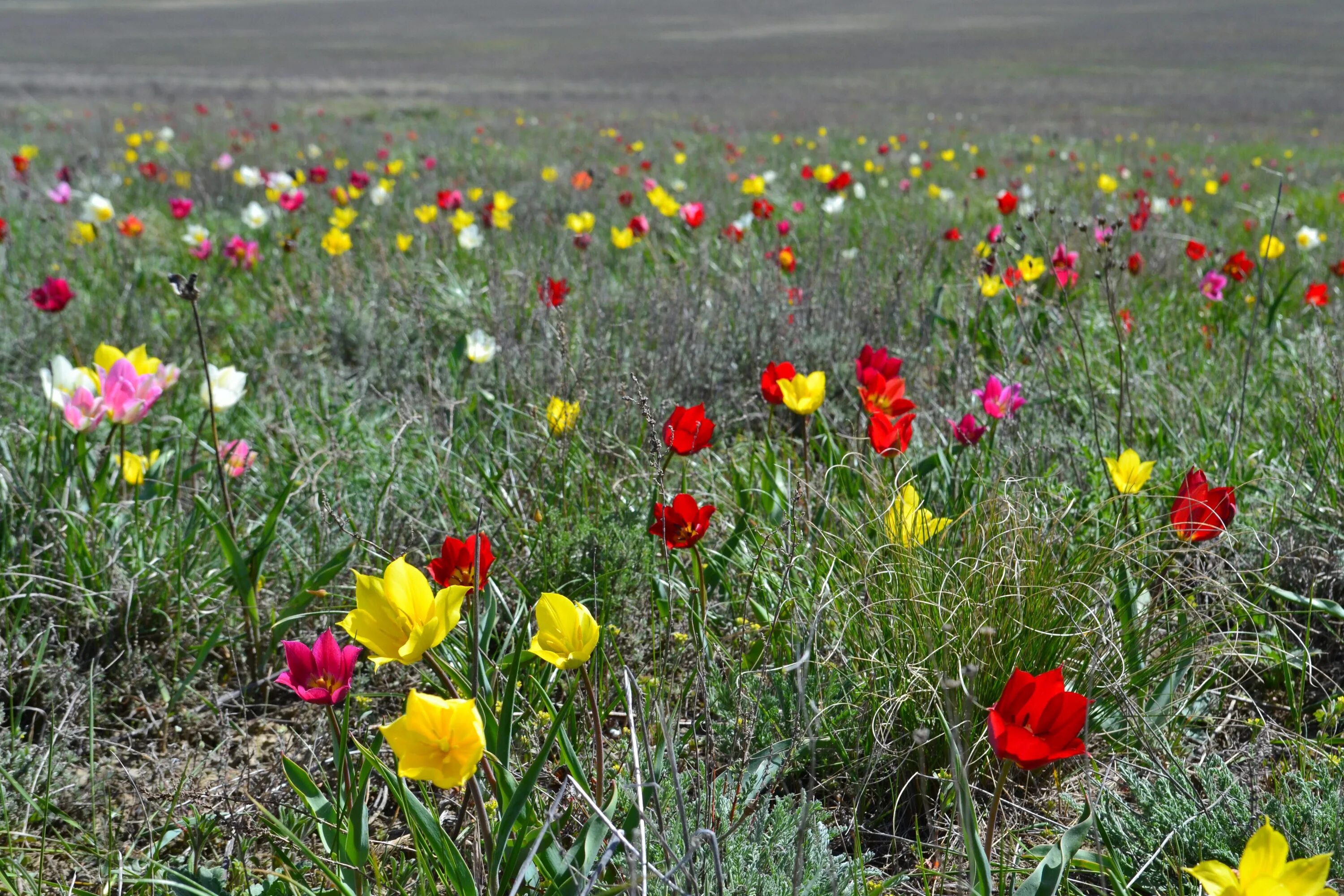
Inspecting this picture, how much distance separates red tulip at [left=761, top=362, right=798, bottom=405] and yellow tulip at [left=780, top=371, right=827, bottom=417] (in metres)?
0.01

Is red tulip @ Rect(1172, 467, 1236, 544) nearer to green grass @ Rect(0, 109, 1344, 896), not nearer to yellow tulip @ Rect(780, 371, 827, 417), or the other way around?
green grass @ Rect(0, 109, 1344, 896)

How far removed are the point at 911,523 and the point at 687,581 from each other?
1.49 feet

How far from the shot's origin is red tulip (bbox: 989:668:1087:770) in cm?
98

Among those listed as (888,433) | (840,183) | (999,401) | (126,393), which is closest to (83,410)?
(126,393)

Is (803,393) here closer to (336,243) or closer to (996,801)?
(996,801)

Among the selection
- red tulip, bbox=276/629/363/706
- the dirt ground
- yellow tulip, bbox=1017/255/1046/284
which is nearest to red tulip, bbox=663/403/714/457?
red tulip, bbox=276/629/363/706

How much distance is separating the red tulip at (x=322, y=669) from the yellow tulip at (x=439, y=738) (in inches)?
8.2

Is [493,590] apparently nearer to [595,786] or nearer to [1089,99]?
[595,786]

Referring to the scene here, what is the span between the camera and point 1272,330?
321 cm

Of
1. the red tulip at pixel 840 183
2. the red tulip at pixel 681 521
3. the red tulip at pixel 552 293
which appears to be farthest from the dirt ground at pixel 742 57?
the red tulip at pixel 681 521

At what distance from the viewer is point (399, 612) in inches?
43.9

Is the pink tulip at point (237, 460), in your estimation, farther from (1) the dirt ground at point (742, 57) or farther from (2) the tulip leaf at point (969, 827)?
(1) the dirt ground at point (742, 57)

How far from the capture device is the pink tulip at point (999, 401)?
192cm

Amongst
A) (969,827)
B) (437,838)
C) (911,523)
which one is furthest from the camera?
(911,523)
